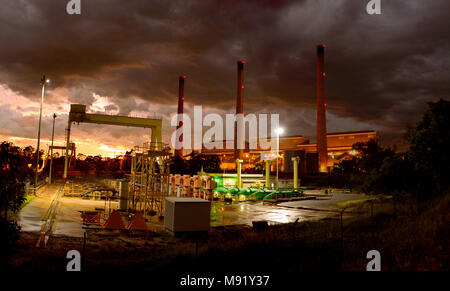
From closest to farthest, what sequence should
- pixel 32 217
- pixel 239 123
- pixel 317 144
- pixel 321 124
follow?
1. pixel 32 217
2. pixel 321 124
3. pixel 317 144
4. pixel 239 123

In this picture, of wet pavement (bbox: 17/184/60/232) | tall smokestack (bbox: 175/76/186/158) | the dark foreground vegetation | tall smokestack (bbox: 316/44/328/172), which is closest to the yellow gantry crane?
wet pavement (bbox: 17/184/60/232)

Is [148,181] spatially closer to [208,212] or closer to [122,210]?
[122,210]

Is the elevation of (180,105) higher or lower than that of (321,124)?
higher

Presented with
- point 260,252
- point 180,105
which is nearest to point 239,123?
point 180,105

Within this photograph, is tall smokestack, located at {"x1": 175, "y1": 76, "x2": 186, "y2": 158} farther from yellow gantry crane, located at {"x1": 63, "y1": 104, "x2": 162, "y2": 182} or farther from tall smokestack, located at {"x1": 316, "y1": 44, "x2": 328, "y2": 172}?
yellow gantry crane, located at {"x1": 63, "y1": 104, "x2": 162, "y2": 182}

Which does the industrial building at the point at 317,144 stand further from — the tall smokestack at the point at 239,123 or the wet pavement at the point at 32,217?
the wet pavement at the point at 32,217

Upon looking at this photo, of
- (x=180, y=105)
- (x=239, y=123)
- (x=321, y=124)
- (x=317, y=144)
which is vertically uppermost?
(x=180, y=105)

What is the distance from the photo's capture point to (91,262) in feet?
35.3

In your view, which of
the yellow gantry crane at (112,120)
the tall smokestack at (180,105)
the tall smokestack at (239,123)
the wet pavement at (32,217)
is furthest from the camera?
the tall smokestack at (180,105)

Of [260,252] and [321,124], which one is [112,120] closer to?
[260,252]

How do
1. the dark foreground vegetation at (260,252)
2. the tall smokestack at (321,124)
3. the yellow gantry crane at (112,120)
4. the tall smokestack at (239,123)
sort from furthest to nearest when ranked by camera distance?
the tall smokestack at (239,123) < the tall smokestack at (321,124) < the yellow gantry crane at (112,120) < the dark foreground vegetation at (260,252)

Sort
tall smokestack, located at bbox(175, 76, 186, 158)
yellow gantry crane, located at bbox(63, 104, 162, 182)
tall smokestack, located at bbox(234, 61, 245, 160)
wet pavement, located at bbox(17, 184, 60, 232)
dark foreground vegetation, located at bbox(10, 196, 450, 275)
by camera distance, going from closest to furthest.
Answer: dark foreground vegetation, located at bbox(10, 196, 450, 275) → wet pavement, located at bbox(17, 184, 60, 232) → yellow gantry crane, located at bbox(63, 104, 162, 182) → tall smokestack, located at bbox(234, 61, 245, 160) → tall smokestack, located at bbox(175, 76, 186, 158)

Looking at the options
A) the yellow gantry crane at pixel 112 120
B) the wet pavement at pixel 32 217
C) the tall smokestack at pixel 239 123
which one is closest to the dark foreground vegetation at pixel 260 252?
the wet pavement at pixel 32 217
